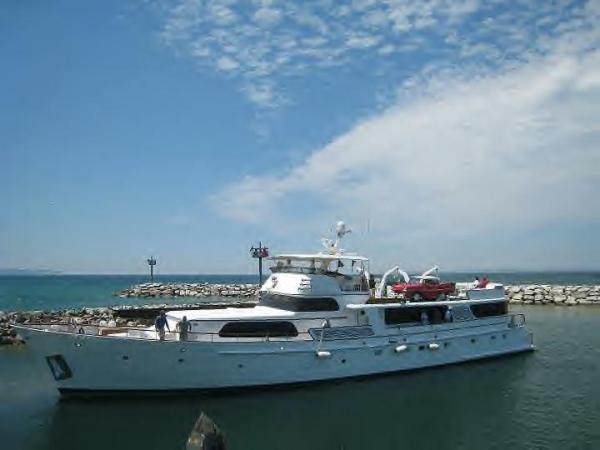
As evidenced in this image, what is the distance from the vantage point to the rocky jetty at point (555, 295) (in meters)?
46.7

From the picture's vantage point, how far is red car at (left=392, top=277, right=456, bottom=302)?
873 inches

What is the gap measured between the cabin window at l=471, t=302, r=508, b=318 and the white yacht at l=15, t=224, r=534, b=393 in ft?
0.19

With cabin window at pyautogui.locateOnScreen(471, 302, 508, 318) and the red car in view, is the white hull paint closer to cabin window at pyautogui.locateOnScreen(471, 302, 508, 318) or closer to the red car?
the red car

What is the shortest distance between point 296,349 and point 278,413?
2558 mm

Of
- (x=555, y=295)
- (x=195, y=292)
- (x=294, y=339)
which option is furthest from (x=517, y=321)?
(x=195, y=292)

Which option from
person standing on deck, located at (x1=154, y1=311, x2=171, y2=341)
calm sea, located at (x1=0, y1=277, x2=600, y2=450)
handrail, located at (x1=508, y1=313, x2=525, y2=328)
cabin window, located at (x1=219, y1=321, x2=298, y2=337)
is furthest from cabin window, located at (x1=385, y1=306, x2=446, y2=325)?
person standing on deck, located at (x1=154, y1=311, x2=171, y2=341)

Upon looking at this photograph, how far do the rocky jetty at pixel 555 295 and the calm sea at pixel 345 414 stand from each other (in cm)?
2821

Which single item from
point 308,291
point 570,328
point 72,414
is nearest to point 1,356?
point 72,414

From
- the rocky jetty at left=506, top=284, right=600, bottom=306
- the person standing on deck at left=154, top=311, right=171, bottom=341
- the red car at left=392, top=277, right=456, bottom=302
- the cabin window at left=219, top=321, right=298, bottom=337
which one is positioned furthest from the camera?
the rocky jetty at left=506, top=284, right=600, bottom=306

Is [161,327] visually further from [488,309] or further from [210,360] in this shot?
[488,309]

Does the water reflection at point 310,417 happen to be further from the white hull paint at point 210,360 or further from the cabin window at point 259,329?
the cabin window at point 259,329

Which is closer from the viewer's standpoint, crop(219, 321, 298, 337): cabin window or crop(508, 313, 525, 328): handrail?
crop(219, 321, 298, 337): cabin window

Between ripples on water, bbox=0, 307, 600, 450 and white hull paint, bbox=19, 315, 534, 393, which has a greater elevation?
white hull paint, bbox=19, 315, 534, 393

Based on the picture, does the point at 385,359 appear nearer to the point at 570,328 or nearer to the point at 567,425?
the point at 567,425
